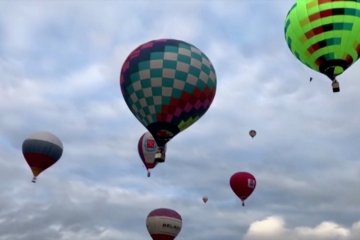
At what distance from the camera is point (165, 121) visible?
2833cm

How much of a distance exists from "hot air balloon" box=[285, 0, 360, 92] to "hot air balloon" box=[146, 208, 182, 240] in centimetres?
2130

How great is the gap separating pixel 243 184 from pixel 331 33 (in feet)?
65.2

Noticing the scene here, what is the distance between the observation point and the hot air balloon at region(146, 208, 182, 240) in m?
44.0

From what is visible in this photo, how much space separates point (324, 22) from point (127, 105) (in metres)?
11.0

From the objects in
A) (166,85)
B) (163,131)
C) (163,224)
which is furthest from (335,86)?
(163,224)

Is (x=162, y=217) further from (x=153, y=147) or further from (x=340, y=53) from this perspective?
(x=340, y=53)

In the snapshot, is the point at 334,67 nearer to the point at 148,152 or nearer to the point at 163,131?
the point at 163,131

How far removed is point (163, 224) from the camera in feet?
145

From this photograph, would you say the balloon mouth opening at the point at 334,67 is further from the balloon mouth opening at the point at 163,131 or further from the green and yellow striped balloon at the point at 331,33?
the balloon mouth opening at the point at 163,131

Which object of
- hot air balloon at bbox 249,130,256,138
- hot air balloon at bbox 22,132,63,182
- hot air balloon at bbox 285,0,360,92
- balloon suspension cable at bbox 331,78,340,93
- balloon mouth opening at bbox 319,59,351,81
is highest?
hot air balloon at bbox 249,130,256,138

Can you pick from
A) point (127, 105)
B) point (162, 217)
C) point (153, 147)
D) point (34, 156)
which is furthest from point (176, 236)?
point (127, 105)

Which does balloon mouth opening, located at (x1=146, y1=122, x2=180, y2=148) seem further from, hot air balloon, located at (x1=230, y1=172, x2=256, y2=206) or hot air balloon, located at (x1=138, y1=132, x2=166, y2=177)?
hot air balloon, located at (x1=230, y1=172, x2=256, y2=206)

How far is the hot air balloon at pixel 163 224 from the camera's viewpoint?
144 ft

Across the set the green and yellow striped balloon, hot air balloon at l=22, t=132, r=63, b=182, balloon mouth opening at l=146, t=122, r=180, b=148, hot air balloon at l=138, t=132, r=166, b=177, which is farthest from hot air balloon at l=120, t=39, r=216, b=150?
hot air balloon at l=22, t=132, r=63, b=182
